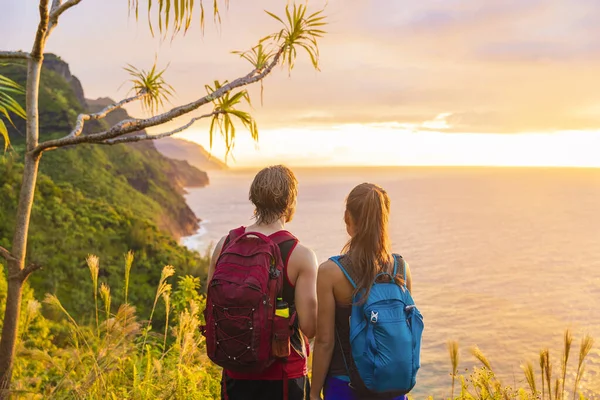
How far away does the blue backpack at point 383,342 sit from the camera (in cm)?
243

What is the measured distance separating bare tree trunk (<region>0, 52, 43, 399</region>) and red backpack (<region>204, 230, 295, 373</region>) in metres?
1.60

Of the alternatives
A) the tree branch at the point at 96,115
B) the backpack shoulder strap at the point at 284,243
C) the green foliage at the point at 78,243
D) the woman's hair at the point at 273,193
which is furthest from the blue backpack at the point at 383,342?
the green foliage at the point at 78,243

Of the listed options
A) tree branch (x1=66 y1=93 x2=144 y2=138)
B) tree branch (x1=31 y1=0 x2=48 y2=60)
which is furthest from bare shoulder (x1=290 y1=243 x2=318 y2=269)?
tree branch (x1=31 y1=0 x2=48 y2=60)

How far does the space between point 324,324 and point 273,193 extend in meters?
0.73

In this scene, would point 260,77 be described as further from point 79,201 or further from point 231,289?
point 79,201

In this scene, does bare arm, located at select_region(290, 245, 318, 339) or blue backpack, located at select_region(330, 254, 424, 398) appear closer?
blue backpack, located at select_region(330, 254, 424, 398)

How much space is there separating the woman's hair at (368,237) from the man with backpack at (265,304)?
235 mm

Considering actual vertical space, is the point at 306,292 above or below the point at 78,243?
above

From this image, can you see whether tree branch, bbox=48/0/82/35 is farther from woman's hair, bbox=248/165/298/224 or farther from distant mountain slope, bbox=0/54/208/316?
woman's hair, bbox=248/165/298/224

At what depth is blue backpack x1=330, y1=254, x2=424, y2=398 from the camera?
95.7 inches

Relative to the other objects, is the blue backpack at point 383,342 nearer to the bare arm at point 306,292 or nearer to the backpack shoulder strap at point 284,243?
the bare arm at point 306,292

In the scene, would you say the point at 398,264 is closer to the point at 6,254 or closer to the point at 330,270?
the point at 330,270

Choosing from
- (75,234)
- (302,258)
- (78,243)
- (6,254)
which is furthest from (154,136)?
(75,234)

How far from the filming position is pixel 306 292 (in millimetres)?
2627
